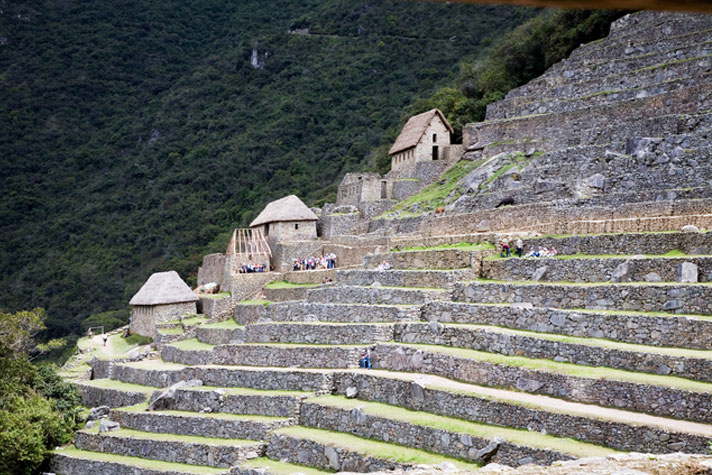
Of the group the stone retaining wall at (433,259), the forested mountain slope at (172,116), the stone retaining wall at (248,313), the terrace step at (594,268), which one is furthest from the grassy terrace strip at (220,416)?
the forested mountain slope at (172,116)

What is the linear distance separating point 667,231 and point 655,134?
25.0ft

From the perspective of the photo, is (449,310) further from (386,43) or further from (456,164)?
(386,43)

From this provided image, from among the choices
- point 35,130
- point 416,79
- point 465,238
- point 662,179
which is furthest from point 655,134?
point 35,130

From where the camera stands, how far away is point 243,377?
22.2m

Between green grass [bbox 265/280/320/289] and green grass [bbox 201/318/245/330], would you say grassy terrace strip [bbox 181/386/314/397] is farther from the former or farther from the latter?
green grass [bbox 265/280/320/289]

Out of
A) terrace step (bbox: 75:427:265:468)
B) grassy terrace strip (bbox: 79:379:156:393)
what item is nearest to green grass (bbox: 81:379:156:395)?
grassy terrace strip (bbox: 79:379:156:393)

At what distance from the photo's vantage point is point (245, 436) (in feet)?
65.2

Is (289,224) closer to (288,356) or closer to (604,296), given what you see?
(288,356)

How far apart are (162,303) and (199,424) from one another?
43.2ft

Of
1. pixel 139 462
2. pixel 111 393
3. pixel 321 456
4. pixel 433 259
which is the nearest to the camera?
pixel 321 456

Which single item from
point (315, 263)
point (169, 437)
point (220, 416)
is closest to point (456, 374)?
point (220, 416)

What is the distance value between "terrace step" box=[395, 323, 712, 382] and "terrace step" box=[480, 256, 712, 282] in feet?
6.88

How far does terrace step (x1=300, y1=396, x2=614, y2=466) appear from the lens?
13.3 meters

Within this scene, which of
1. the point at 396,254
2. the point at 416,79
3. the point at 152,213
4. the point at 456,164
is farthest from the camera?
the point at 416,79
